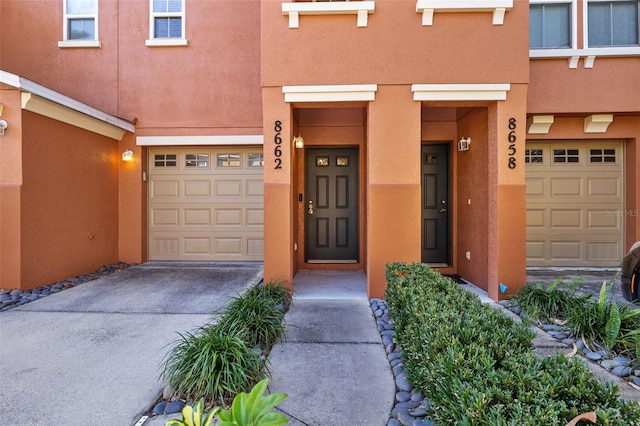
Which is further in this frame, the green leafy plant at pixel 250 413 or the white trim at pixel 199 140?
the white trim at pixel 199 140

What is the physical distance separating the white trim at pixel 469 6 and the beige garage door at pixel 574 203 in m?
2.63

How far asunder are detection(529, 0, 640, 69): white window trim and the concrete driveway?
6010mm

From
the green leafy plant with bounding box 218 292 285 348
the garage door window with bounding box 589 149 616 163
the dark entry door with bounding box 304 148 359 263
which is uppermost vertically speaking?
the garage door window with bounding box 589 149 616 163

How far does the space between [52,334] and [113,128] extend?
4310 mm

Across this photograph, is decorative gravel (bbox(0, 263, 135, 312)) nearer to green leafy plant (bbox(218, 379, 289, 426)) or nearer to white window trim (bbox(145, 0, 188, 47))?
green leafy plant (bbox(218, 379, 289, 426))

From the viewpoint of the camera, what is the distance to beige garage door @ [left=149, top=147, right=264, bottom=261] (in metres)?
6.64

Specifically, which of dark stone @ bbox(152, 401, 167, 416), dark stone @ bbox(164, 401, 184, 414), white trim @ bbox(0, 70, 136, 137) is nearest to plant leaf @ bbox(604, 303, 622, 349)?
dark stone @ bbox(164, 401, 184, 414)

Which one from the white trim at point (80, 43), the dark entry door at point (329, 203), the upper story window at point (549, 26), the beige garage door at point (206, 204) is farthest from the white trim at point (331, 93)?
the white trim at point (80, 43)

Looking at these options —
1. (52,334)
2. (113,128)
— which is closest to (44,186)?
→ (113,128)

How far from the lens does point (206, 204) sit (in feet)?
21.8

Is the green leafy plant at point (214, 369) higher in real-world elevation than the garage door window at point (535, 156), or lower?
lower

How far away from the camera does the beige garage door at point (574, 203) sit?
579 centimetres

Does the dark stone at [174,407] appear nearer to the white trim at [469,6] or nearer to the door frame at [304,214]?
the door frame at [304,214]

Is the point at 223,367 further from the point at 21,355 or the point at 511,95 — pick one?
the point at 511,95
